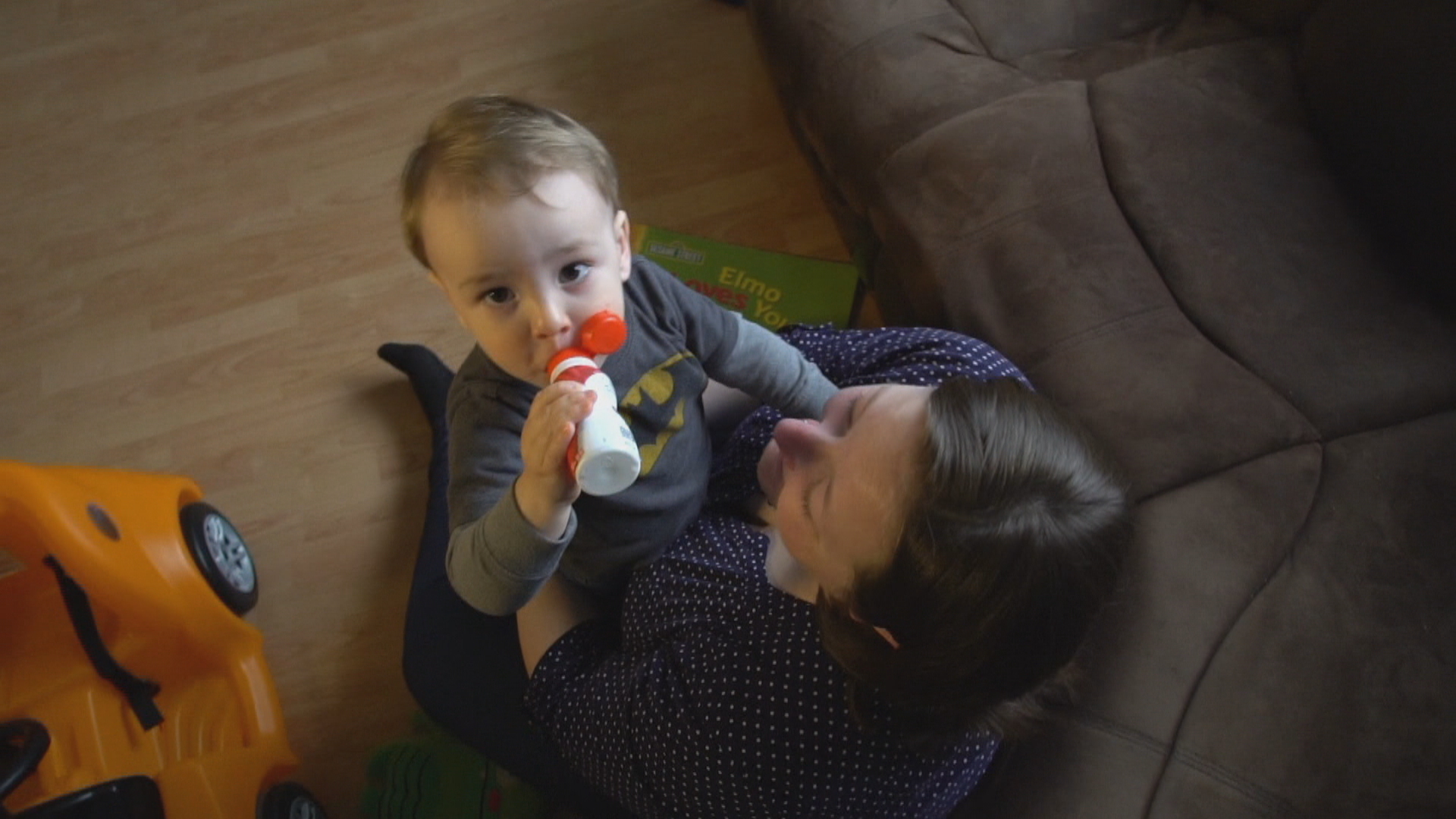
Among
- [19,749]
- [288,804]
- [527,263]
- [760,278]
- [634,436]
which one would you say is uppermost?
[527,263]

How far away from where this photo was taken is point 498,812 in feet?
4.06

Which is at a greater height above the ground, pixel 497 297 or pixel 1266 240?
pixel 497 297

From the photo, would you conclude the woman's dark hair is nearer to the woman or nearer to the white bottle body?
the woman

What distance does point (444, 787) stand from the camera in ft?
4.13

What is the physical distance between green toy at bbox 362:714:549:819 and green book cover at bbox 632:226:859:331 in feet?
2.56

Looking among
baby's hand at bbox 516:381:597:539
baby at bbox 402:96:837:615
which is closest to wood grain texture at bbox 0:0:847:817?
baby at bbox 402:96:837:615

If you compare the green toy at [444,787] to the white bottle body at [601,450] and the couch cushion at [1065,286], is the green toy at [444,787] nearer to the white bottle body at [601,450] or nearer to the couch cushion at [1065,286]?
the white bottle body at [601,450]

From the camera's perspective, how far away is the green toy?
1.24 meters

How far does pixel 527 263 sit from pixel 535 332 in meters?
0.06

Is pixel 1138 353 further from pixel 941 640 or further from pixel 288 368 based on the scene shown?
pixel 288 368

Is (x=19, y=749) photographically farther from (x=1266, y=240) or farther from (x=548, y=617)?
(x=1266, y=240)

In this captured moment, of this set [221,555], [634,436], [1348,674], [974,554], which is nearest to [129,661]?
[221,555]

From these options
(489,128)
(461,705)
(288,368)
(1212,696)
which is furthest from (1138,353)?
(288,368)

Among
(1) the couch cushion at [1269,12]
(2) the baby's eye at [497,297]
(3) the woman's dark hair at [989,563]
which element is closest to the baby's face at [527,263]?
(2) the baby's eye at [497,297]
